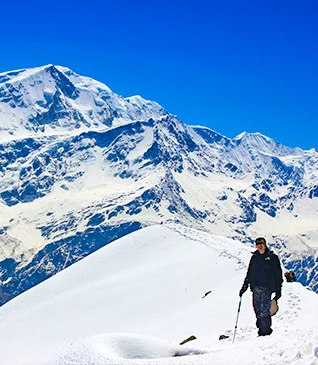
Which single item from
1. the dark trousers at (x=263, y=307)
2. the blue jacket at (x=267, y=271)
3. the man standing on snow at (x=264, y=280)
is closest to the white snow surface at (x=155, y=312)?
the dark trousers at (x=263, y=307)

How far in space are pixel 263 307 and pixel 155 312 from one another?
21.3m

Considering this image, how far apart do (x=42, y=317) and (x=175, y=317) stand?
38.0ft

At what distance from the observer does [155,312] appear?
3762 centimetres

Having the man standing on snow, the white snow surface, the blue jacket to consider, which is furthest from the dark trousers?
the white snow surface

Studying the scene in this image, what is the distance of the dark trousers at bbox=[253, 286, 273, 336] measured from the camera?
17016mm

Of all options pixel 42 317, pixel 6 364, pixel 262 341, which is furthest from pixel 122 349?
pixel 42 317

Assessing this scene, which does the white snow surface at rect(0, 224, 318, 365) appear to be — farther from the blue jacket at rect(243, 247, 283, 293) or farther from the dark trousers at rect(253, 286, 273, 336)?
the blue jacket at rect(243, 247, 283, 293)

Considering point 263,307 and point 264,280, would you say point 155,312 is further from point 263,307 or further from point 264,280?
point 264,280

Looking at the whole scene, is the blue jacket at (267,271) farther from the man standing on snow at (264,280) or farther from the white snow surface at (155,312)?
the white snow surface at (155,312)

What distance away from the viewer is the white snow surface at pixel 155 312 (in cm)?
1464

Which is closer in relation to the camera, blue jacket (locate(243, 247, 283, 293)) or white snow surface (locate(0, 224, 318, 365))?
white snow surface (locate(0, 224, 318, 365))

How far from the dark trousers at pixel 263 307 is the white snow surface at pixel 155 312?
0.68 m

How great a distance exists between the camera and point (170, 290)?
41.5 meters

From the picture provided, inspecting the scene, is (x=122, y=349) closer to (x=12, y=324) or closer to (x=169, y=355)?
(x=169, y=355)
